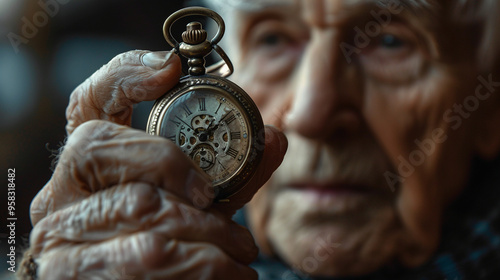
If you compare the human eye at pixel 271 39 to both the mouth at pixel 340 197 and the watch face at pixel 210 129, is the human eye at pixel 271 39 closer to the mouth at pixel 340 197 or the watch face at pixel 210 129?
the mouth at pixel 340 197

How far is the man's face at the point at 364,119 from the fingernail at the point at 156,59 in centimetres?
65

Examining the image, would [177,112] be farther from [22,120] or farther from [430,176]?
[22,120]

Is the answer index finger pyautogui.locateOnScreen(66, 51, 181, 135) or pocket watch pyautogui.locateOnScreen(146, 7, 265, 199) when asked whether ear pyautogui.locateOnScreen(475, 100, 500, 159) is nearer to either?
pocket watch pyautogui.locateOnScreen(146, 7, 265, 199)

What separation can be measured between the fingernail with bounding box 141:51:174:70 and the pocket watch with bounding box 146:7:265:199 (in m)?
0.05

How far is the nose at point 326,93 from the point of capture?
1432mm

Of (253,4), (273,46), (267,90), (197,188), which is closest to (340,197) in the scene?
(267,90)

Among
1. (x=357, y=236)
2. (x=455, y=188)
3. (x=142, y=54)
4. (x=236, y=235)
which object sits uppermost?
(x=142, y=54)

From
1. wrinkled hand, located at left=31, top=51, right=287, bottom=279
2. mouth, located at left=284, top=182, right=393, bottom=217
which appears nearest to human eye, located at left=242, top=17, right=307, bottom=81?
mouth, located at left=284, top=182, right=393, bottom=217

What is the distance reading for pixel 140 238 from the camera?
29.1 inches

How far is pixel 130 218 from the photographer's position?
2.48 feet

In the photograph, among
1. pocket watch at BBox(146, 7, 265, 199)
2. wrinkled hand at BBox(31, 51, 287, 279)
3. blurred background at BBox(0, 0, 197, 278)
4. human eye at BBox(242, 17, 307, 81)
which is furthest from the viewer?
blurred background at BBox(0, 0, 197, 278)

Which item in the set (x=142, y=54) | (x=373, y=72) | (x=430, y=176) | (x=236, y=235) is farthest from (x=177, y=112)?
(x=430, y=176)

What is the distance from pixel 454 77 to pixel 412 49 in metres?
0.15

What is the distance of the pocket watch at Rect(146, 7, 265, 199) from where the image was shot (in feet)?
2.80
